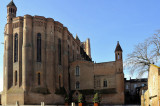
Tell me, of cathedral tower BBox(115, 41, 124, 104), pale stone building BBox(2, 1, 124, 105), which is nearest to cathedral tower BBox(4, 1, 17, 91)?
pale stone building BBox(2, 1, 124, 105)

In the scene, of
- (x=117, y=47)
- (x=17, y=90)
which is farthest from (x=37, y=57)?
(x=117, y=47)

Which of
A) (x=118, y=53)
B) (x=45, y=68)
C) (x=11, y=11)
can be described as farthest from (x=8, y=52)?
(x=118, y=53)

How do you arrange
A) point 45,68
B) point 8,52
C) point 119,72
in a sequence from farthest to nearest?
point 119,72, point 45,68, point 8,52

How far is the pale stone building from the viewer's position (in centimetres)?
4328

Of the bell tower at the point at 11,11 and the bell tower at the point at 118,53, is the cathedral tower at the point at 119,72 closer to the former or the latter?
the bell tower at the point at 118,53

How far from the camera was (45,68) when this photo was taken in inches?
1793

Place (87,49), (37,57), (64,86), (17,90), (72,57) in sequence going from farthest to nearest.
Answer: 1. (87,49)
2. (72,57)
3. (64,86)
4. (37,57)
5. (17,90)

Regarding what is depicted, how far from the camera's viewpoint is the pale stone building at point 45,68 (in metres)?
43.3

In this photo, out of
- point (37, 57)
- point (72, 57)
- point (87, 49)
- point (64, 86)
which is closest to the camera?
point (37, 57)

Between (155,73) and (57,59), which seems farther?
(57,59)

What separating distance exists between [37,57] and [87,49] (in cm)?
5155

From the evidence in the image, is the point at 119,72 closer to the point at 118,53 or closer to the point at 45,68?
the point at 118,53

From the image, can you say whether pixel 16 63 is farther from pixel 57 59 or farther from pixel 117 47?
pixel 117 47

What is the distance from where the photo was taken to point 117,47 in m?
49.3
